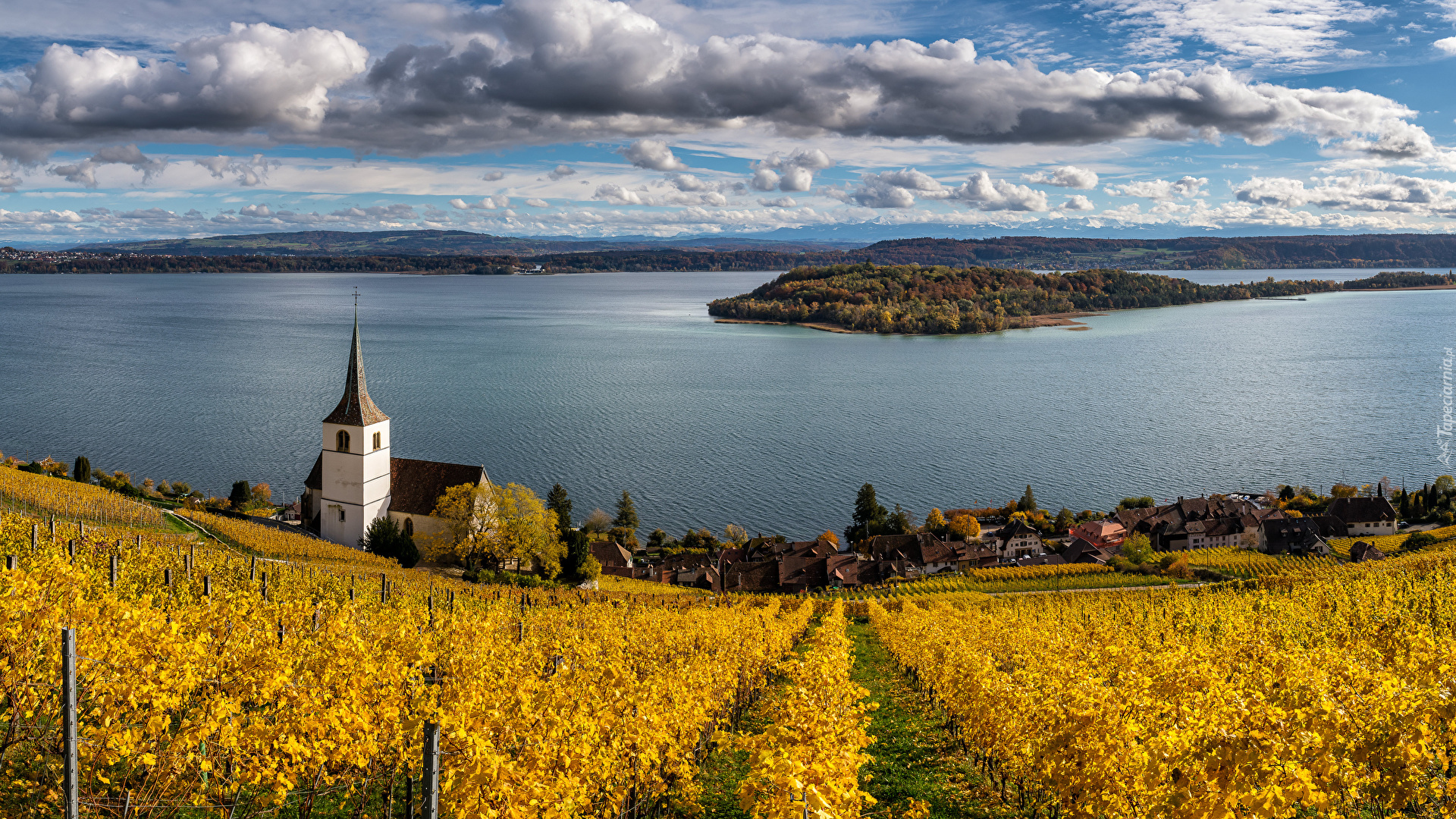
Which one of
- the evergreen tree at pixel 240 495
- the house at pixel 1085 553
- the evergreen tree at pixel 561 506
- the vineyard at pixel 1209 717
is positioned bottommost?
the house at pixel 1085 553

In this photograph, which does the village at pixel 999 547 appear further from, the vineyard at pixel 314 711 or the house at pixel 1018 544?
the vineyard at pixel 314 711

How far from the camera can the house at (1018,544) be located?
184ft

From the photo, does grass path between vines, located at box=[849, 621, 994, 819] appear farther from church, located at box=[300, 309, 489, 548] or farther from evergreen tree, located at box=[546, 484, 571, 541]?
evergreen tree, located at box=[546, 484, 571, 541]

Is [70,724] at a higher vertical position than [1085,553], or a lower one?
higher

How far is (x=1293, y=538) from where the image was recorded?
54.9 m

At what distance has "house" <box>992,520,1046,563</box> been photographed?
56.1 meters

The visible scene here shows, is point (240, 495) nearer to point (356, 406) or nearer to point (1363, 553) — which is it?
point (356, 406)

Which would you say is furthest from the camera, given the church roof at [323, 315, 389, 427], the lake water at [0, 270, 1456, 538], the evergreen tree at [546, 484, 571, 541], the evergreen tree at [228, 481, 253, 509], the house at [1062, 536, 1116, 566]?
the lake water at [0, 270, 1456, 538]

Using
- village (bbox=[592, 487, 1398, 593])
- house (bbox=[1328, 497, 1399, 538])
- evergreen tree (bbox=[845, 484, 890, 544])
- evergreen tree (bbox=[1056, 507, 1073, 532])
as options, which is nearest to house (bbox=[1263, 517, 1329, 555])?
village (bbox=[592, 487, 1398, 593])

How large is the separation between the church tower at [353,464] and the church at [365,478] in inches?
1.4

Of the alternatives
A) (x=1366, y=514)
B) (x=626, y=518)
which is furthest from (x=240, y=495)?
(x=1366, y=514)

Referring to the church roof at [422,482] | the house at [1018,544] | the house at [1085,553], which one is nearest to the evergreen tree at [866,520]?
the house at [1018,544]

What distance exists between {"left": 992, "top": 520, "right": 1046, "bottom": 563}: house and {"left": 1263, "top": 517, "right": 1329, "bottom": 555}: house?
1391cm

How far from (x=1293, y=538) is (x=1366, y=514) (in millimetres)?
8863
